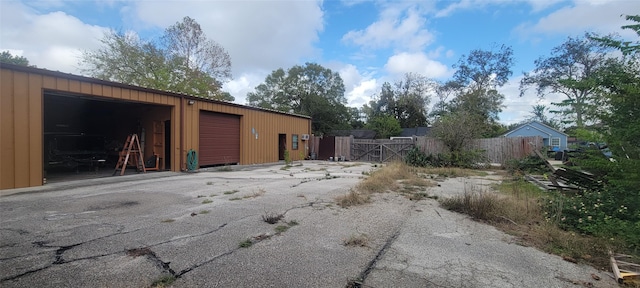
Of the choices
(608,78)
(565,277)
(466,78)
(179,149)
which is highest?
(466,78)

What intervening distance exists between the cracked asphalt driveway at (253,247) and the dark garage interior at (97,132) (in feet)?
20.8

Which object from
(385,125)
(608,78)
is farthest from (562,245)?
(385,125)

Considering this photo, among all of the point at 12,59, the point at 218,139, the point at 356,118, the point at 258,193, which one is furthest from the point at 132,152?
the point at 356,118

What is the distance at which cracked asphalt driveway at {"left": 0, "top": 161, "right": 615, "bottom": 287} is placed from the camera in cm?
289

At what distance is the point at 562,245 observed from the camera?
12.9ft

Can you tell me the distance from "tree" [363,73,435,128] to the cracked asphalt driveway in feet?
128

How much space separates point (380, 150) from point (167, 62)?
19677 millimetres

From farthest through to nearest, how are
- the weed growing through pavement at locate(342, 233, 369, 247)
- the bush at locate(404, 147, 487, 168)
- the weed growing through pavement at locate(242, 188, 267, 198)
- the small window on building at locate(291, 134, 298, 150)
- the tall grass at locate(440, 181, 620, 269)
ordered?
the small window on building at locate(291, 134, 298, 150), the bush at locate(404, 147, 487, 168), the weed growing through pavement at locate(242, 188, 267, 198), the weed growing through pavement at locate(342, 233, 369, 247), the tall grass at locate(440, 181, 620, 269)

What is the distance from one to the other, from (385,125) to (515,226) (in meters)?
34.1

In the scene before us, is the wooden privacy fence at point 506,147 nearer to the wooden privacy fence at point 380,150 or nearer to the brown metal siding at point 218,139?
the wooden privacy fence at point 380,150

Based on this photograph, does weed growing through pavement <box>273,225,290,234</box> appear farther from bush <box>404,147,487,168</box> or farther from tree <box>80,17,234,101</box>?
tree <box>80,17,234,101</box>

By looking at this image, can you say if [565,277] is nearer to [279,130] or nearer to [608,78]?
[608,78]

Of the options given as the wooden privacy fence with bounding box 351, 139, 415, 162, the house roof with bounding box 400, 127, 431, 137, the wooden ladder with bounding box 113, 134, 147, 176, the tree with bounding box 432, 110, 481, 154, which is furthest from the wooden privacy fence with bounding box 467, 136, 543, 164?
the house roof with bounding box 400, 127, 431, 137

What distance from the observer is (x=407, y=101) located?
43.0 metres
